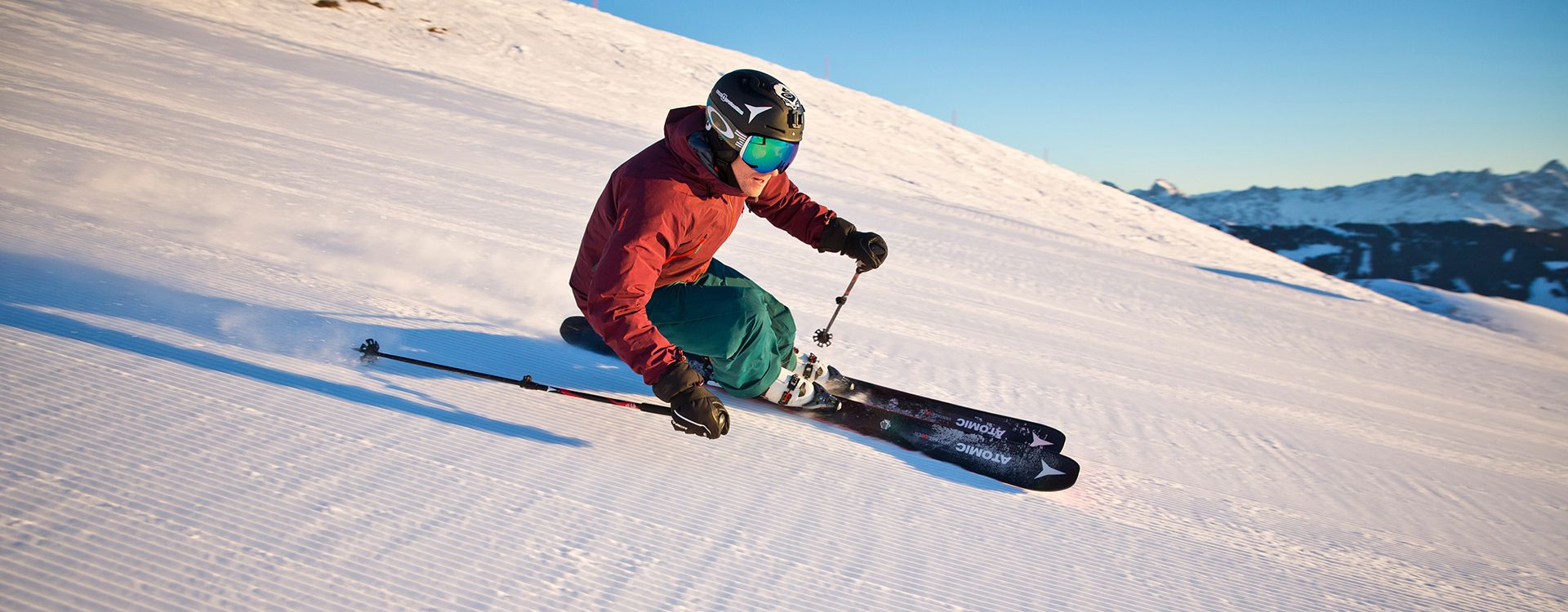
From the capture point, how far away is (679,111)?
10.3ft

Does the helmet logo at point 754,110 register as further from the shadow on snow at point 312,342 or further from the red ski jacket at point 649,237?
the shadow on snow at point 312,342

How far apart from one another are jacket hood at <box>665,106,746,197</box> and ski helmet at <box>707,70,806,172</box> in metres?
0.06

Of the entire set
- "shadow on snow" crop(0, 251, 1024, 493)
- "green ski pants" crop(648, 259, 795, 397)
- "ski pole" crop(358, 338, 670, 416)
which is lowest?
"shadow on snow" crop(0, 251, 1024, 493)

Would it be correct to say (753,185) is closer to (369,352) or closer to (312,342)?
(369,352)

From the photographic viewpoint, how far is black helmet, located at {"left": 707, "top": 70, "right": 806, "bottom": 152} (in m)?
2.94

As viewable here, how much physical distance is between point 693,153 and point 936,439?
68.7 inches

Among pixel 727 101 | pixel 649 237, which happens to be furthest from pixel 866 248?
pixel 649 237

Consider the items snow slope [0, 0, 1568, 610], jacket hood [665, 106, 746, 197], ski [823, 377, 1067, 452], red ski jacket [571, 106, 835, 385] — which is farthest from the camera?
ski [823, 377, 1067, 452]

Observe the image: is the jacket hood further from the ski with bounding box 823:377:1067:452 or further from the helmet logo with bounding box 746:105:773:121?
the ski with bounding box 823:377:1067:452

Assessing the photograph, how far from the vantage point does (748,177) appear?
301cm

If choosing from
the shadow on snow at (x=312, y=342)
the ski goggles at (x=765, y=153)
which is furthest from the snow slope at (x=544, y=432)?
the ski goggles at (x=765, y=153)

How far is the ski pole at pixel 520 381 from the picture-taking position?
9.93 ft

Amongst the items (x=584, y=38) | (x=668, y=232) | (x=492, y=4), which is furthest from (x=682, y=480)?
(x=492, y=4)

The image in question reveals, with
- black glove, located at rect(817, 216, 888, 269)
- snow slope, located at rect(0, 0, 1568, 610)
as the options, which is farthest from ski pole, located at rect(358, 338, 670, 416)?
black glove, located at rect(817, 216, 888, 269)
